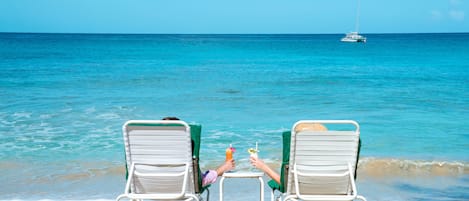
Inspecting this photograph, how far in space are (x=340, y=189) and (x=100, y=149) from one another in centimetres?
566

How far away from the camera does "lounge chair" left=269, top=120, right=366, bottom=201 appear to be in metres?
3.64

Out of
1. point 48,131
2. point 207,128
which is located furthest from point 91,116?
point 207,128

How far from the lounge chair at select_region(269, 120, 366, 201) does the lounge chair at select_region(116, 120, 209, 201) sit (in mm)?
646

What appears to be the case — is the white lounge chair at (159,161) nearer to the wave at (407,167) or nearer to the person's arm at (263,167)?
the person's arm at (263,167)

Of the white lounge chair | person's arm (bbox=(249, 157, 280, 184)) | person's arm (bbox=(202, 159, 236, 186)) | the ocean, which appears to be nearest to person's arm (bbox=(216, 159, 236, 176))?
person's arm (bbox=(202, 159, 236, 186))

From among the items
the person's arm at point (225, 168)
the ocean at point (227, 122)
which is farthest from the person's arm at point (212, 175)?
the ocean at point (227, 122)

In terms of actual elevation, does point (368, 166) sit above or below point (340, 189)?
below

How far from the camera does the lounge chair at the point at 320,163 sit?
3.64 metres

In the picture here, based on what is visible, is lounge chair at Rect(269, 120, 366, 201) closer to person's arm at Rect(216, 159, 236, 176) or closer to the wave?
person's arm at Rect(216, 159, 236, 176)

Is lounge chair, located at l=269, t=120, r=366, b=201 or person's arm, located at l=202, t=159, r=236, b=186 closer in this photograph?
lounge chair, located at l=269, t=120, r=366, b=201

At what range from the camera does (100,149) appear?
347 inches

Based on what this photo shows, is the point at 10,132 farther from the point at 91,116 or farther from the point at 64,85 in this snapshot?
the point at 64,85

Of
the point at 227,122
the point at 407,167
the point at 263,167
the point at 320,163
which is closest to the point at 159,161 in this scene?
the point at 263,167

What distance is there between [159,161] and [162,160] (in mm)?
23
